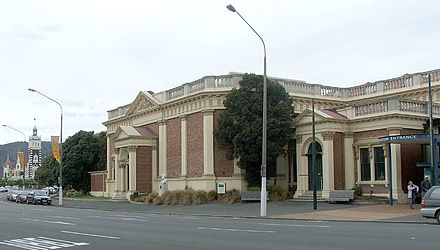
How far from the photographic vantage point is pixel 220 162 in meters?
38.0

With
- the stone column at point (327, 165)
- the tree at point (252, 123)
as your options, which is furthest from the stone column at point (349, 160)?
the tree at point (252, 123)

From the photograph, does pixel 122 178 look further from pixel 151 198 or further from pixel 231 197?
pixel 231 197

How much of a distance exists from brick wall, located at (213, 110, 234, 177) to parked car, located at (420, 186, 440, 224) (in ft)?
63.4

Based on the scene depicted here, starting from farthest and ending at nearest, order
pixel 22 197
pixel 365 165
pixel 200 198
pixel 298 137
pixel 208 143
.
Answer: pixel 22 197
pixel 208 143
pixel 200 198
pixel 298 137
pixel 365 165

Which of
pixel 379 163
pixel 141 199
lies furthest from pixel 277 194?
pixel 141 199

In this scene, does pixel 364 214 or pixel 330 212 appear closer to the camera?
pixel 364 214

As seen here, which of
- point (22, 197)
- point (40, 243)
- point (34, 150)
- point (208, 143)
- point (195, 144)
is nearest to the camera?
point (40, 243)

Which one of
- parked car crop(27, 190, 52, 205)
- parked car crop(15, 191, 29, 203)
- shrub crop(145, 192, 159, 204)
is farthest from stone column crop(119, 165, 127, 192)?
parked car crop(15, 191, 29, 203)

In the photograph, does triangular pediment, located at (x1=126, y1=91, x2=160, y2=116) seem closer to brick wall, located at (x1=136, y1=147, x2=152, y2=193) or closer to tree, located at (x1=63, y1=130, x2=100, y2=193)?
brick wall, located at (x1=136, y1=147, x2=152, y2=193)

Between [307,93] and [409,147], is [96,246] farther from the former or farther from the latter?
[307,93]

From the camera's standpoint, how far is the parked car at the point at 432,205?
19109 mm

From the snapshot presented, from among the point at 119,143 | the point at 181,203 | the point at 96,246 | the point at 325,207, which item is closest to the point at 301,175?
the point at 325,207

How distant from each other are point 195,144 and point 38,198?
17586 millimetres

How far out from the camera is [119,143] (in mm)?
46062
